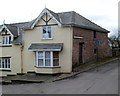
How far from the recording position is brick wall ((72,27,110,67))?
23073mm

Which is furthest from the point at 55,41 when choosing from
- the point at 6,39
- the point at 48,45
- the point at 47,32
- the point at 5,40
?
the point at 5,40

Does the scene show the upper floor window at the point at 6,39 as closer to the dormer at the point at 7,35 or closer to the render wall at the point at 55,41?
the dormer at the point at 7,35

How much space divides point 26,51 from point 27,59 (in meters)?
0.97

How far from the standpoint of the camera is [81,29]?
24.1 metres

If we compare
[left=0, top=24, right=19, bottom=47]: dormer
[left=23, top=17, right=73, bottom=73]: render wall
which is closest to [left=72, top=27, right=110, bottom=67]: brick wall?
[left=23, top=17, right=73, bottom=73]: render wall

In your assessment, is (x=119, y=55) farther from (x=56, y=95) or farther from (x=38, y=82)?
(x=56, y=95)

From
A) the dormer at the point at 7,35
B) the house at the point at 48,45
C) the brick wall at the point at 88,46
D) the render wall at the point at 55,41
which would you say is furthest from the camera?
the dormer at the point at 7,35

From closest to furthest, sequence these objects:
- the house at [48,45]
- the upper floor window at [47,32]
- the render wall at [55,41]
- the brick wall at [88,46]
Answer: the render wall at [55,41] → the house at [48,45] → the brick wall at [88,46] → the upper floor window at [47,32]

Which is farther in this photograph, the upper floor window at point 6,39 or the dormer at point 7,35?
the upper floor window at point 6,39

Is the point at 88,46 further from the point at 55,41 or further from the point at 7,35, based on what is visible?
the point at 7,35

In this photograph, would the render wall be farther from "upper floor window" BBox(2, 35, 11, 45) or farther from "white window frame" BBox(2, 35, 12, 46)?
"white window frame" BBox(2, 35, 12, 46)

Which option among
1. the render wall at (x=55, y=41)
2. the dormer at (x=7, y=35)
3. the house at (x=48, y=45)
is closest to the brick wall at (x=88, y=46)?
the house at (x=48, y=45)

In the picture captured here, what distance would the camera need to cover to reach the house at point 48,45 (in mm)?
22547

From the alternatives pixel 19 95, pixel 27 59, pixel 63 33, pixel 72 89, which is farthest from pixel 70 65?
pixel 19 95
